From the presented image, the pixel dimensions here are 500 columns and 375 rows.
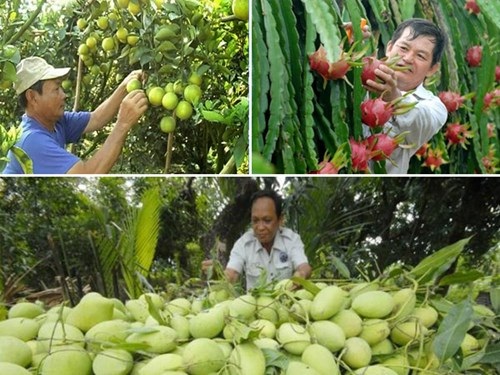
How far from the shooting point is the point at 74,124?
129cm

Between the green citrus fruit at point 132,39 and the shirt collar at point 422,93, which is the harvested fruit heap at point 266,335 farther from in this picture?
the green citrus fruit at point 132,39

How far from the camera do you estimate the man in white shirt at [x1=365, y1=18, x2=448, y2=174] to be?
128 cm

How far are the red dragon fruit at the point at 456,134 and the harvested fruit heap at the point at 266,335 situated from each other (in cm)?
69

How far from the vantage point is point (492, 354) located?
0.71m

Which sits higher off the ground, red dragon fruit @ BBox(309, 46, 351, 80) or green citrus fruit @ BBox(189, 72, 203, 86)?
red dragon fruit @ BBox(309, 46, 351, 80)

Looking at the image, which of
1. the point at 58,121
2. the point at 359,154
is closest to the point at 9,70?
the point at 58,121

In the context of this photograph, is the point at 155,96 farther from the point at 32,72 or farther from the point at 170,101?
the point at 32,72

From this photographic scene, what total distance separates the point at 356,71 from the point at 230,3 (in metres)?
0.31

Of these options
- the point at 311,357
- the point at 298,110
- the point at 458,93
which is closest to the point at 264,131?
the point at 298,110

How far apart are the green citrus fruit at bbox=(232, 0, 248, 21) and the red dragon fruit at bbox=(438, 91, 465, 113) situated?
1.63 feet

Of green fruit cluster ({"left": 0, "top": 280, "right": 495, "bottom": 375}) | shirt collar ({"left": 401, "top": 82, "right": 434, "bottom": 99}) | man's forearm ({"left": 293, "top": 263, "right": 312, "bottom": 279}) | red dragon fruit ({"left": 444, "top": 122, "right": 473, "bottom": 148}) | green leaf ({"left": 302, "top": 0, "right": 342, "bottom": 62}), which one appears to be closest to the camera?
green fruit cluster ({"left": 0, "top": 280, "right": 495, "bottom": 375})

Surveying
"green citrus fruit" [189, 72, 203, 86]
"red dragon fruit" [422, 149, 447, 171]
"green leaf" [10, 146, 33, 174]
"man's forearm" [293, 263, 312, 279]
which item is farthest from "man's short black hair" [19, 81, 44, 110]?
"red dragon fruit" [422, 149, 447, 171]

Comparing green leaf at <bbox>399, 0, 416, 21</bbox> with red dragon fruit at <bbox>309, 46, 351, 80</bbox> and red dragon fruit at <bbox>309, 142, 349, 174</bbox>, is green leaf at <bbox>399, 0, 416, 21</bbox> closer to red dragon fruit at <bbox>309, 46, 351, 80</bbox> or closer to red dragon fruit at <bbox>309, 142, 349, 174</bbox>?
red dragon fruit at <bbox>309, 46, 351, 80</bbox>

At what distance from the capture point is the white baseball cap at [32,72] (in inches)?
49.3
